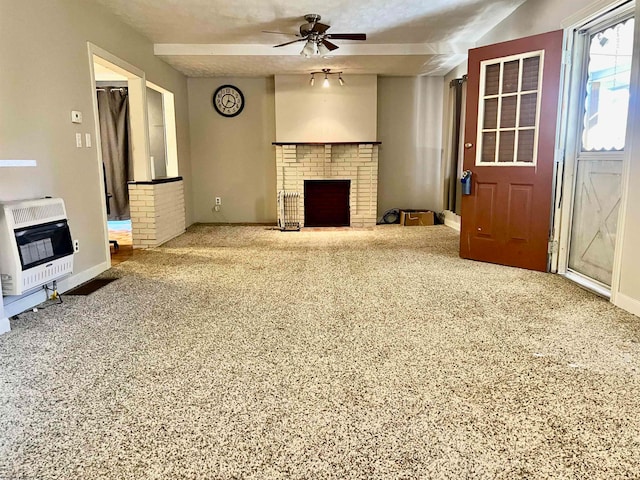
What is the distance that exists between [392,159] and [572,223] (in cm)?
370

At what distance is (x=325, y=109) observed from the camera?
6.65 meters

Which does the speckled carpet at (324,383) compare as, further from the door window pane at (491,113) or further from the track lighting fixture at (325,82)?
the track lighting fixture at (325,82)

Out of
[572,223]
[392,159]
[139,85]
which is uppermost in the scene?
[139,85]

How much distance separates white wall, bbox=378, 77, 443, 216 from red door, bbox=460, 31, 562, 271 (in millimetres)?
2790

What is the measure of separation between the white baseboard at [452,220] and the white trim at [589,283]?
2521 mm

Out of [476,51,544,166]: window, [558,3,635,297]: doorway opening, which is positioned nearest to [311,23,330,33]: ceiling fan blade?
[476,51,544,166]: window

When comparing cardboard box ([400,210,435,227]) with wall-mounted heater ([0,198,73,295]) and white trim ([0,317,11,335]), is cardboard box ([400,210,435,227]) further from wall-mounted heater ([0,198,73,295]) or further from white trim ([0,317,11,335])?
white trim ([0,317,11,335])

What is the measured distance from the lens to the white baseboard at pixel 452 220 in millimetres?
6230

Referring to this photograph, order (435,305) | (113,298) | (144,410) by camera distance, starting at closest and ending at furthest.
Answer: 1. (144,410)
2. (435,305)
3. (113,298)

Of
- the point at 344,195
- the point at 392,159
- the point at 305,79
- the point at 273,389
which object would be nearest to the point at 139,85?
the point at 305,79

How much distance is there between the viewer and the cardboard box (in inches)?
265

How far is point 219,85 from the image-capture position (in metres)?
6.82

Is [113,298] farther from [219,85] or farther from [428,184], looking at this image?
[428,184]

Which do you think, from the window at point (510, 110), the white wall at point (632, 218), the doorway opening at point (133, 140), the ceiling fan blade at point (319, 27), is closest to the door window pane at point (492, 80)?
the window at point (510, 110)
